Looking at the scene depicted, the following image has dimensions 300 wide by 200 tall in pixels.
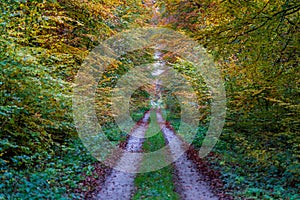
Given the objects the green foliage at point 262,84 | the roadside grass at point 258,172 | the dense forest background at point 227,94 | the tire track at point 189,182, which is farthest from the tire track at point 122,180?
the green foliage at point 262,84

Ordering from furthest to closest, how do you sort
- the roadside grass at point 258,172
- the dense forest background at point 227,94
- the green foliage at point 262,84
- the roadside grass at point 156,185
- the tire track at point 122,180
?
the tire track at point 122,180
the roadside grass at point 156,185
the roadside grass at point 258,172
the green foliage at point 262,84
the dense forest background at point 227,94

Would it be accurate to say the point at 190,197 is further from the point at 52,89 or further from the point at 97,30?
the point at 97,30

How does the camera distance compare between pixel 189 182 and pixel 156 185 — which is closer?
pixel 156 185

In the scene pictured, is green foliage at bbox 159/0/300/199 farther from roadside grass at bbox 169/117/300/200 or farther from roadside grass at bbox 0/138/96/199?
roadside grass at bbox 0/138/96/199

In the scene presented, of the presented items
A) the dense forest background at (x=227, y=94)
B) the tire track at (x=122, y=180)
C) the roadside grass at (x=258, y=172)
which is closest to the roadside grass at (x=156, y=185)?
the tire track at (x=122, y=180)

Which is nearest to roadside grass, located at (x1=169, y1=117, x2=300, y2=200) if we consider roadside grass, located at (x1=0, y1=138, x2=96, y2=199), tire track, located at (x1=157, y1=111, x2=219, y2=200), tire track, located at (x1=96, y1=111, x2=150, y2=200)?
tire track, located at (x1=157, y1=111, x2=219, y2=200)

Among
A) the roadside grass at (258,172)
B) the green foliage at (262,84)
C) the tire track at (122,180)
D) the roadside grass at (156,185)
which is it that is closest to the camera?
the green foliage at (262,84)

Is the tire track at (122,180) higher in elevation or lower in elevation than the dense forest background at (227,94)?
lower

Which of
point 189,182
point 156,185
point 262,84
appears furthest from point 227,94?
point 156,185

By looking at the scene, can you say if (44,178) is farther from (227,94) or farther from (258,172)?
(227,94)

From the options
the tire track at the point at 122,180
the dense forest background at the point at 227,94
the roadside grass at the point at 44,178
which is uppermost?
the dense forest background at the point at 227,94

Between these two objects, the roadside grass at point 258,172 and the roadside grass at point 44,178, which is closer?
the roadside grass at point 44,178

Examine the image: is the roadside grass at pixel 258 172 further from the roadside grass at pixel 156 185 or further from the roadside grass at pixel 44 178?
the roadside grass at pixel 44 178

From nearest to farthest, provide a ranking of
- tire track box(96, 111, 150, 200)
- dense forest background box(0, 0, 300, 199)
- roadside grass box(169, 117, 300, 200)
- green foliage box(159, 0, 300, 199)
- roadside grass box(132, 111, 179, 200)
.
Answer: dense forest background box(0, 0, 300, 199) < green foliage box(159, 0, 300, 199) < roadside grass box(169, 117, 300, 200) < roadside grass box(132, 111, 179, 200) < tire track box(96, 111, 150, 200)
